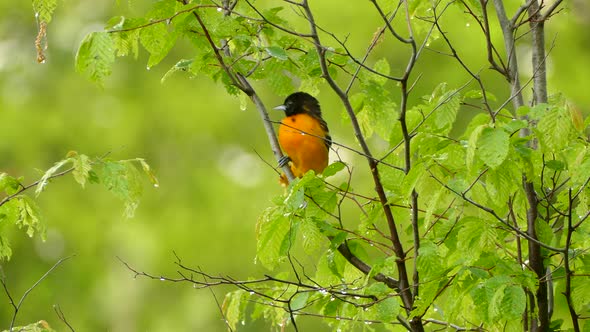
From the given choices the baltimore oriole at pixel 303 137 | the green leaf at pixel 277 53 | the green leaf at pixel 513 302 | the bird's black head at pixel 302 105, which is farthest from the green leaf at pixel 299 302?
the bird's black head at pixel 302 105

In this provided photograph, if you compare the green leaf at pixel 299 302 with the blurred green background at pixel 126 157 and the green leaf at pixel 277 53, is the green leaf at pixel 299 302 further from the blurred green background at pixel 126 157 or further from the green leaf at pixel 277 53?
the blurred green background at pixel 126 157

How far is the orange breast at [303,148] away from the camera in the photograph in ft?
20.4

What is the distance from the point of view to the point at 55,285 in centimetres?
1355

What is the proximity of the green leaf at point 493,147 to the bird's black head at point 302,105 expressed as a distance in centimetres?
371

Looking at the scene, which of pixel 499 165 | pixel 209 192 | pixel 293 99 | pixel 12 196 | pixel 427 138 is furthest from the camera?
pixel 209 192

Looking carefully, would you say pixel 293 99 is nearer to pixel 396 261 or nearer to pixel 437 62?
pixel 396 261

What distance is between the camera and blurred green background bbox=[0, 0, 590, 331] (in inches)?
507

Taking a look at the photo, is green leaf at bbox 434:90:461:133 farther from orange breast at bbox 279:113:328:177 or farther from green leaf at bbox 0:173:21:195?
orange breast at bbox 279:113:328:177

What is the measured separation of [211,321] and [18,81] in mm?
4403

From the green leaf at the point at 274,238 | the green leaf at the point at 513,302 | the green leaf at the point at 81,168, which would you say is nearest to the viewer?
the green leaf at the point at 513,302

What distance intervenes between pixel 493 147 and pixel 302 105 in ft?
12.5

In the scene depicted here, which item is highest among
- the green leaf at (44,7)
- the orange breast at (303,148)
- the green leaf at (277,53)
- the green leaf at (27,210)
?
the orange breast at (303,148)

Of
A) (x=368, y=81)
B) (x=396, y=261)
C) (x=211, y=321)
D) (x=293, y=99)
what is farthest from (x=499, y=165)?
(x=211, y=321)

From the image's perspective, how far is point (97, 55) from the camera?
3.12 m
